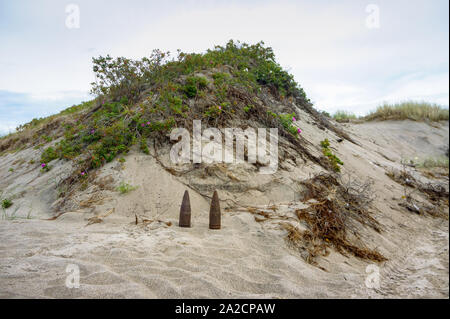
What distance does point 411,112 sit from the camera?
15930 millimetres

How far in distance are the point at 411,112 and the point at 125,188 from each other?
1625 cm

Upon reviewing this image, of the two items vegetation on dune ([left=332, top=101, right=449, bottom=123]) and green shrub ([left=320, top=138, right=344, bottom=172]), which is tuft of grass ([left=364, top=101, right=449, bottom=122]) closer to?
vegetation on dune ([left=332, top=101, right=449, bottom=123])

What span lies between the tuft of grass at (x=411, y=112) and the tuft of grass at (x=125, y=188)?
48.8ft

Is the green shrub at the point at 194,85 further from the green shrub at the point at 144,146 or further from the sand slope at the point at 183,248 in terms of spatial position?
the sand slope at the point at 183,248

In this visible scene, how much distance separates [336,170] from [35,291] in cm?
584

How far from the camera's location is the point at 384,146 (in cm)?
1222

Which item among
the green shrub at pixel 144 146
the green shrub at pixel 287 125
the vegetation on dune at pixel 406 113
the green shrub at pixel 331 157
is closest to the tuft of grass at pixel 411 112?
the vegetation on dune at pixel 406 113

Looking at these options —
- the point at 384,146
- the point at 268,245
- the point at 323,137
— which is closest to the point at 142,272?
the point at 268,245

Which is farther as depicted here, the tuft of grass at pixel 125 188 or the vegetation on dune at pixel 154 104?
the vegetation on dune at pixel 154 104

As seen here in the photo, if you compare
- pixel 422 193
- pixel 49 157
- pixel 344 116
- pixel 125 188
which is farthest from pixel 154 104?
pixel 344 116

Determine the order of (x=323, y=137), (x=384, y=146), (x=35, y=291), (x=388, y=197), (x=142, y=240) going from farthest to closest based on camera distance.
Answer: (x=384, y=146), (x=323, y=137), (x=388, y=197), (x=142, y=240), (x=35, y=291)

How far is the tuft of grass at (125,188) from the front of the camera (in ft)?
16.3

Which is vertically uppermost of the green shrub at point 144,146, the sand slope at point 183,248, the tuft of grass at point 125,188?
the green shrub at point 144,146

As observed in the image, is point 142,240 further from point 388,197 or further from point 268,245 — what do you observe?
point 388,197
